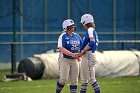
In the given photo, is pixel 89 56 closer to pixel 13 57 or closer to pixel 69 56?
pixel 69 56

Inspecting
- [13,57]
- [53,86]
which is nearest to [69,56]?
[53,86]

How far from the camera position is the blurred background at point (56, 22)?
2431 cm

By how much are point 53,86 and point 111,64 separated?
4370 millimetres

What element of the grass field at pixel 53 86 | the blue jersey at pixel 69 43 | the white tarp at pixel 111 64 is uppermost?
the blue jersey at pixel 69 43

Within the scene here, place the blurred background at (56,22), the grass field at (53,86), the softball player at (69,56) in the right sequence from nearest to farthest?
1. the softball player at (69,56)
2. the grass field at (53,86)
3. the blurred background at (56,22)

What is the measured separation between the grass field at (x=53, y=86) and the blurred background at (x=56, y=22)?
551 centimetres

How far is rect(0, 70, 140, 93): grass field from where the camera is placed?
1482 centimetres

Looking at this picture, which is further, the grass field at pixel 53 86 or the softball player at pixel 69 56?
the grass field at pixel 53 86

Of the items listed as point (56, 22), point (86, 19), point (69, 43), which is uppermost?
point (56, 22)

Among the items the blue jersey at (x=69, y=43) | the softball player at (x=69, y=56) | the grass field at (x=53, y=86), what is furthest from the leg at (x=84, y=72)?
the grass field at (x=53, y=86)

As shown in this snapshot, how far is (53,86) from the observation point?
52.5ft

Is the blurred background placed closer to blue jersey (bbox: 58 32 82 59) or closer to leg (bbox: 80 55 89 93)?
blue jersey (bbox: 58 32 82 59)

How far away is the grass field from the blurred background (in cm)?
551

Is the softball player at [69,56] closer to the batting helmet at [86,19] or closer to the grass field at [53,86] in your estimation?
the batting helmet at [86,19]
